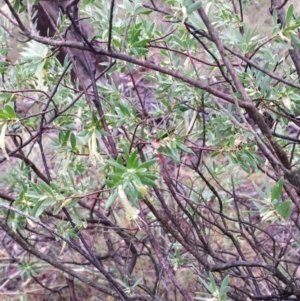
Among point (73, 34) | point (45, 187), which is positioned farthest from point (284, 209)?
point (73, 34)

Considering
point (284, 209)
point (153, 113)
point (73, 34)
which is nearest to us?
point (284, 209)

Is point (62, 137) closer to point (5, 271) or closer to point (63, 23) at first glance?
point (63, 23)

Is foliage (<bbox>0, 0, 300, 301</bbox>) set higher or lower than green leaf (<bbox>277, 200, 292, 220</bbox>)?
higher

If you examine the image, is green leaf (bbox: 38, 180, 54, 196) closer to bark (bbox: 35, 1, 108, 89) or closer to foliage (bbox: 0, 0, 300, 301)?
foliage (bbox: 0, 0, 300, 301)

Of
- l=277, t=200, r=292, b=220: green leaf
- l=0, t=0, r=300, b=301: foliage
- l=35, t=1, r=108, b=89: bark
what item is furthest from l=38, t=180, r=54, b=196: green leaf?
l=277, t=200, r=292, b=220: green leaf

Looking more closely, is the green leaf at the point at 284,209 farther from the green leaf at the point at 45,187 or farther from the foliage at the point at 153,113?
the green leaf at the point at 45,187

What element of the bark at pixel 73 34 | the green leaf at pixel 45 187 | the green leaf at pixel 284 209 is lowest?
the green leaf at pixel 284 209

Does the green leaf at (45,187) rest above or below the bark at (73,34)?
below

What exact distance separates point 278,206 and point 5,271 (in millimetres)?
1999

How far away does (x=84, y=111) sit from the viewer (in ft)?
3.68

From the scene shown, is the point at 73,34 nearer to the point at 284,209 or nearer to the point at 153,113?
the point at 153,113

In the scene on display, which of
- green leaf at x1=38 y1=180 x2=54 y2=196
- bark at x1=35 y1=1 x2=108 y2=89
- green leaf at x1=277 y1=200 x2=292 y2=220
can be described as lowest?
green leaf at x1=277 y1=200 x2=292 y2=220

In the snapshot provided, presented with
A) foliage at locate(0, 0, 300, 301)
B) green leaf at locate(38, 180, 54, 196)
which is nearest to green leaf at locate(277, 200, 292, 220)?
foliage at locate(0, 0, 300, 301)

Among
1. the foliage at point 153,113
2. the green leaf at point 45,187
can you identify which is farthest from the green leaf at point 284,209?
the green leaf at point 45,187
